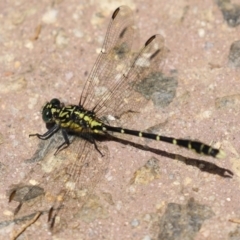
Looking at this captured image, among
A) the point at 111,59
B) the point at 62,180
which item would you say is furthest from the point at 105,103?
the point at 62,180

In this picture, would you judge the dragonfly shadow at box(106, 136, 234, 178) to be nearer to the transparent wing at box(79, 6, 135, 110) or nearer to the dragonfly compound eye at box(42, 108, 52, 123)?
the transparent wing at box(79, 6, 135, 110)

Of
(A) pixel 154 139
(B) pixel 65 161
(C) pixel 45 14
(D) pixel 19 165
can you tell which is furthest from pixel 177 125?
(C) pixel 45 14

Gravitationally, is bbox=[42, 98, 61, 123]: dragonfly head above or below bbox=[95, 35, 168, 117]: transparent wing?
above

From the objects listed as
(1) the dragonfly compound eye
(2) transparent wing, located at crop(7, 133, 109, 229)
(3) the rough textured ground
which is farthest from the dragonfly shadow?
(1) the dragonfly compound eye

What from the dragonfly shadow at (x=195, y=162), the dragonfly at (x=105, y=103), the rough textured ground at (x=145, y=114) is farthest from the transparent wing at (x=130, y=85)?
the dragonfly shadow at (x=195, y=162)

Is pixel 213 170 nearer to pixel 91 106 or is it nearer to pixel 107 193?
pixel 107 193

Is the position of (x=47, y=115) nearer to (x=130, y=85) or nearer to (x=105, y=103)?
(x=105, y=103)
